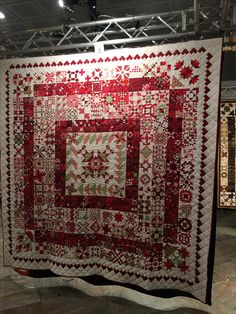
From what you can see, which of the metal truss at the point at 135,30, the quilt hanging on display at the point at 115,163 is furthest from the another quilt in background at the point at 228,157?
the quilt hanging on display at the point at 115,163

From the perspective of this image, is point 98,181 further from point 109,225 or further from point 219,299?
point 219,299

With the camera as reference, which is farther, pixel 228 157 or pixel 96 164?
pixel 228 157

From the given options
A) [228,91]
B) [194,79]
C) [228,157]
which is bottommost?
[228,157]

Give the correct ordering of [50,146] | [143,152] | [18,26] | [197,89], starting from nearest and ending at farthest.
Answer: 1. [197,89]
2. [143,152]
3. [50,146]
4. [18,26]

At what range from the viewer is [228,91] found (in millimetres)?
4969

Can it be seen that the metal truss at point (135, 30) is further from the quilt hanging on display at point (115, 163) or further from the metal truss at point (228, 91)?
the metal truss at point (228, 91)

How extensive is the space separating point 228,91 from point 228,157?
112cm

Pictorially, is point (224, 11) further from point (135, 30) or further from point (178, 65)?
point (135, 30)

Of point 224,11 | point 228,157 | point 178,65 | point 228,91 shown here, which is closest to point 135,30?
point 224,11

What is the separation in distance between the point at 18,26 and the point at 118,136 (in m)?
3.40

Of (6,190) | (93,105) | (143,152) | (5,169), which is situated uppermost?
(93,105)

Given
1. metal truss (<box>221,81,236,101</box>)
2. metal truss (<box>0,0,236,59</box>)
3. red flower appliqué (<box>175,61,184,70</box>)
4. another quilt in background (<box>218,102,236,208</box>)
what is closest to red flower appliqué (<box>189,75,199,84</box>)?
red flower appliqué (<box>175,61,184,70</box>)

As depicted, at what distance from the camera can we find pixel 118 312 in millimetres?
2373

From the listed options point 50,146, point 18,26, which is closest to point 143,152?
point 50,146
